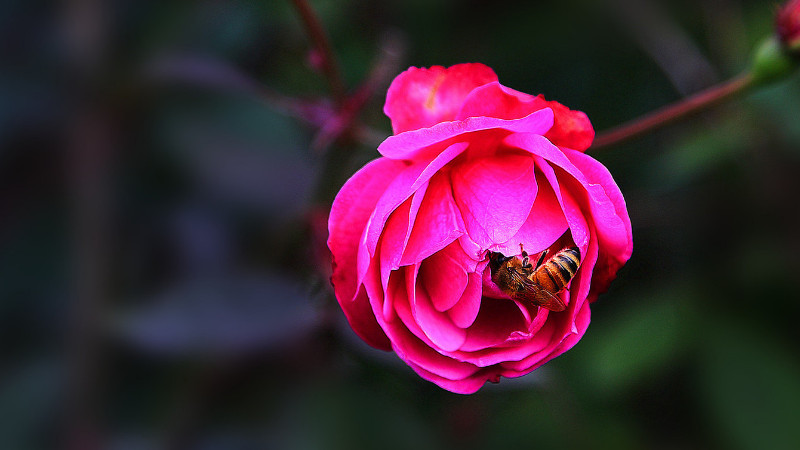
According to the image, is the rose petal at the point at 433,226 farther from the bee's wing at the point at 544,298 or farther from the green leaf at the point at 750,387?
the green leaf at the point at 750,387

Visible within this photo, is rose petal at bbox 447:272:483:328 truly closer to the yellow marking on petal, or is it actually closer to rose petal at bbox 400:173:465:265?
rose petal at bbox 400:173:465:265

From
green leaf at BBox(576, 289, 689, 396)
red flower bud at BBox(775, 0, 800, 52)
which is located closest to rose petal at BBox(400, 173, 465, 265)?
red flower bud at BBox(775, 0, 800, 52)

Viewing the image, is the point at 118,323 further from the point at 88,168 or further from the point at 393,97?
the point at 393,97

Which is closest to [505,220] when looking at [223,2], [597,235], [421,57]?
[597,235]

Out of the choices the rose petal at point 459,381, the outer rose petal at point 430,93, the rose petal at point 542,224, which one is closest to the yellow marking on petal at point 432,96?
the outer rose petal at point 430,93

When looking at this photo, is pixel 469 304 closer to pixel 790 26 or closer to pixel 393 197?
pixel 393 197

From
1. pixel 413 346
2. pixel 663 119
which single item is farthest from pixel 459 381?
pixel 663 119
